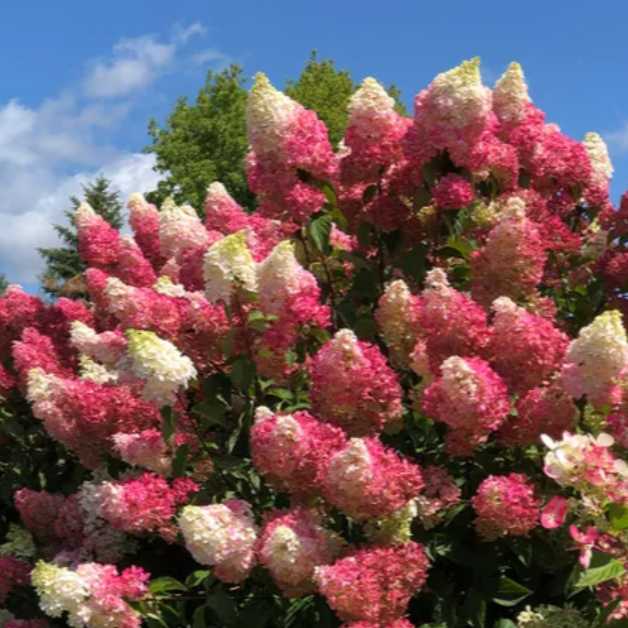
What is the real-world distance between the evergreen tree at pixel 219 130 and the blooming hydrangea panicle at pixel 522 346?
79.4 ft

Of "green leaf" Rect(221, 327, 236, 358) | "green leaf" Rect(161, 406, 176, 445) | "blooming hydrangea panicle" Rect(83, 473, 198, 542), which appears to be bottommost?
"blooming hydrangea panicle" Rect(83, 473, 198, 542)

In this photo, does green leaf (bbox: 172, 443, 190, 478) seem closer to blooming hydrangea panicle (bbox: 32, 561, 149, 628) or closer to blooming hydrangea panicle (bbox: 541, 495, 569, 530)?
blooming hydrangea panicle (bbox: 32, 561, 149, 628)

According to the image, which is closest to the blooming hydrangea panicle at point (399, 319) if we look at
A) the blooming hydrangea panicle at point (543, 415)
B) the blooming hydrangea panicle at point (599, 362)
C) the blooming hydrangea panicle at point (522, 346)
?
the blooming hydrangea panicle at point (522, 346)

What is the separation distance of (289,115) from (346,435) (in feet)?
4.22

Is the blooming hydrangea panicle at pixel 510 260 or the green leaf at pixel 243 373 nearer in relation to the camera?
the green leaf at pixel 243 373

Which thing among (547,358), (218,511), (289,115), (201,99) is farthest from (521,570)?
(201,99)

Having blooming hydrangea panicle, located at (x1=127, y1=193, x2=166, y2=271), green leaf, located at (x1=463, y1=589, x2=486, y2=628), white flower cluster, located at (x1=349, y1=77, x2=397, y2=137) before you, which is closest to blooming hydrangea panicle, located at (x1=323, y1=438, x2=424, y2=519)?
green leaf, located at (x1=463, y1=589, x2=486, y2=628)

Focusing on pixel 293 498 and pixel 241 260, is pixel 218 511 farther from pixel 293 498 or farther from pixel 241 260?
pixel 241 260

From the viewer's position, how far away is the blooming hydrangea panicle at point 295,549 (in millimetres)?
2617

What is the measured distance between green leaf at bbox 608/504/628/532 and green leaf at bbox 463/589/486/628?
60cm

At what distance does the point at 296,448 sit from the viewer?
273 centimetres

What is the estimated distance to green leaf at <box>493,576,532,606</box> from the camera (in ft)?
9.53

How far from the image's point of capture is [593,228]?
4.87 metres

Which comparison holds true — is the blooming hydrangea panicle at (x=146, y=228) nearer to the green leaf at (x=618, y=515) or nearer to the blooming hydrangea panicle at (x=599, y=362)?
the blooming hydrangea panicle at (x=599, y=362)
